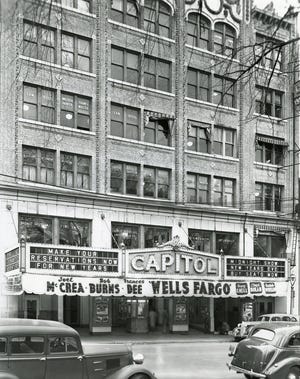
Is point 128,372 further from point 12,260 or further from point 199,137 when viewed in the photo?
point 199,137

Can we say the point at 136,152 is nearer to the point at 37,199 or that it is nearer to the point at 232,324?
the point at 37,199

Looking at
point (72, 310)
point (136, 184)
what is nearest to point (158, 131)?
point (136, 184)

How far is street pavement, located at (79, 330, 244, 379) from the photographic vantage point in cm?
1737

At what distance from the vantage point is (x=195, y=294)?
3023cm

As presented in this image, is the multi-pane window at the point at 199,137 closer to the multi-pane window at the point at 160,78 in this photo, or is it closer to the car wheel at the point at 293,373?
the multi-pane window at the point at 160,78

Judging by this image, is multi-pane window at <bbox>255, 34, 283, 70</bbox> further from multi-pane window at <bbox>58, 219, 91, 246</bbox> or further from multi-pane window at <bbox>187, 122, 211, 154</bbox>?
multi-pane window at <bbox>187, 122, 211, 154</bbox>

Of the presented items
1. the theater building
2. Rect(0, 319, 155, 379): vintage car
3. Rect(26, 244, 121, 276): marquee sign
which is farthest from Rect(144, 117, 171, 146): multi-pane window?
Rect(0, 319, 155, 379): vintage car

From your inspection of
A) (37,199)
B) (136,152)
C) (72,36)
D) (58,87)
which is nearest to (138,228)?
(136,152)

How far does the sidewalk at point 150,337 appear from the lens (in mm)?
28391

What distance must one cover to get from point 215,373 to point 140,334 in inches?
581

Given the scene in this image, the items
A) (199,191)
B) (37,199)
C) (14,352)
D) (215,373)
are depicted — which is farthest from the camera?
(199,191)

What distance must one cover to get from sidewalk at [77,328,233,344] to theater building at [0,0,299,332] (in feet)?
2.09

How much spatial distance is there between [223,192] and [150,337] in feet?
34.9

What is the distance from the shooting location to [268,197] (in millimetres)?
38344
